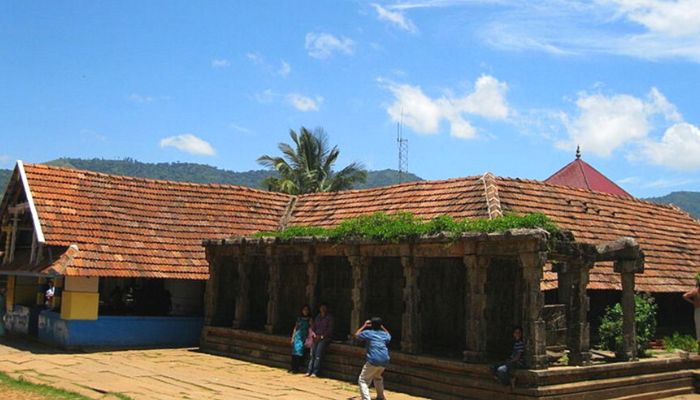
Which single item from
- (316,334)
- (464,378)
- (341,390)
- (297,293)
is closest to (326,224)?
(297,293)

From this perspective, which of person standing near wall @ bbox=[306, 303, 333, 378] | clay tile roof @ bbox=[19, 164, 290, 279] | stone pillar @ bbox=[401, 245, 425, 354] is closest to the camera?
stone pillar @ bbox=[401, 245, 425, 354]

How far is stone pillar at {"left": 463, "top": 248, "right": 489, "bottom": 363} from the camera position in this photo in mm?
10398

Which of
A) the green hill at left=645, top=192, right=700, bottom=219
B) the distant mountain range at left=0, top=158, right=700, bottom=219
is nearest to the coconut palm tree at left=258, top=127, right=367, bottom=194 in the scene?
the distant mountain range at left=0, top=158, right=700, bottom=219

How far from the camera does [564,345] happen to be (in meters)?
10.5

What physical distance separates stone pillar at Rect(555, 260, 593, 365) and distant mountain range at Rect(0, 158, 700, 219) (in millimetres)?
105575

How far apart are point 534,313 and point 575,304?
129cm

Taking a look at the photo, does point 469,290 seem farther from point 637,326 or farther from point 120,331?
point 120,331

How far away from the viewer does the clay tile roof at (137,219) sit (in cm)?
1551

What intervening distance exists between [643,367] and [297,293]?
7.21 m

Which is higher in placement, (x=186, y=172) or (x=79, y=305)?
(x=186, y=172)

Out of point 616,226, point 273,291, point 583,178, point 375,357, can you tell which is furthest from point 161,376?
point 583,178

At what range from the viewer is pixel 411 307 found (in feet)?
37.9

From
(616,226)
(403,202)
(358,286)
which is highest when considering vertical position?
(403,202)

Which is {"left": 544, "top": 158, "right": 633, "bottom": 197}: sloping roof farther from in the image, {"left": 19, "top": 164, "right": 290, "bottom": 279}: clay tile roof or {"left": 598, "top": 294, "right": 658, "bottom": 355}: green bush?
{"left": 598, "top": 294, "right": 658, "bottom": 355}: green bush
